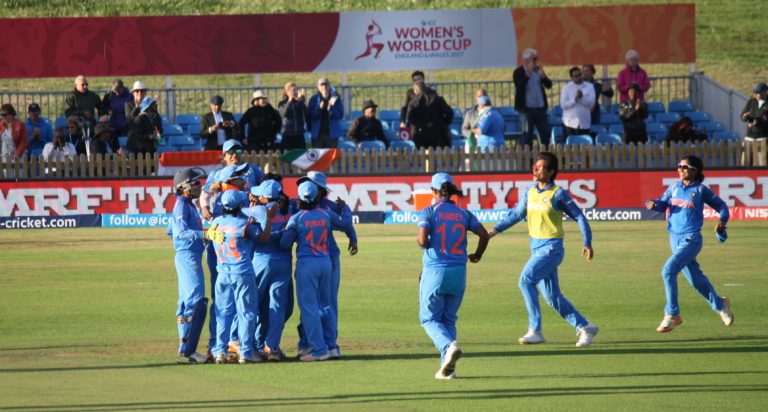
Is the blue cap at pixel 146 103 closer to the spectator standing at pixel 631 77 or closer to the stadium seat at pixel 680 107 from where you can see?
the spectator standing at pixel 631 77

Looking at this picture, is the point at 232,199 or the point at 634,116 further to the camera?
the point at 634,116

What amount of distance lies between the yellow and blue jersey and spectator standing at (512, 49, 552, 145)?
603 inches

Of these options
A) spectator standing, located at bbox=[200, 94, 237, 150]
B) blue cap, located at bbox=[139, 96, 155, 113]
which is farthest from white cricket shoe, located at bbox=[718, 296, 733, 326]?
blue cap, located at bbox=[139, 96, 155, 113]

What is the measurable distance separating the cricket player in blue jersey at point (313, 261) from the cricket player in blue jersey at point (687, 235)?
157 inches

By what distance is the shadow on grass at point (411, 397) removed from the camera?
10.0m

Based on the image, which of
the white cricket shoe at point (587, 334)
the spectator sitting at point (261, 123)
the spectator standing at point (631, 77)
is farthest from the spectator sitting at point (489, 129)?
the white cricket shoe at point (587, 334)

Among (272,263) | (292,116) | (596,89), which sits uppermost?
(596,89)

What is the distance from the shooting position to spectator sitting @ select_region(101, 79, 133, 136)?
28.6 meters

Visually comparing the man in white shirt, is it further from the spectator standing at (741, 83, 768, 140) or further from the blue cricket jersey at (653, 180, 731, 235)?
the blue cricket jersey at (653, 180, 731, 235)

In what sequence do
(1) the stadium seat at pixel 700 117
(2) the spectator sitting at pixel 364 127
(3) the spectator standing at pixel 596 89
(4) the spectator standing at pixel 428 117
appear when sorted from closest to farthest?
(4) the spectator standing at pixel 428 117, (2) the spectator sitting at pixel 364 127, (3) the spectator standing at pixel 596 89, (1) the stadium seat at pixel 700 117

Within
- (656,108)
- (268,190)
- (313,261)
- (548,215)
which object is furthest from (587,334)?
(656,108)

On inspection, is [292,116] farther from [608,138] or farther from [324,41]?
[608,138]

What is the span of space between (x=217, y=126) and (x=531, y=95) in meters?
7.57

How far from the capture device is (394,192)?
27.3m
